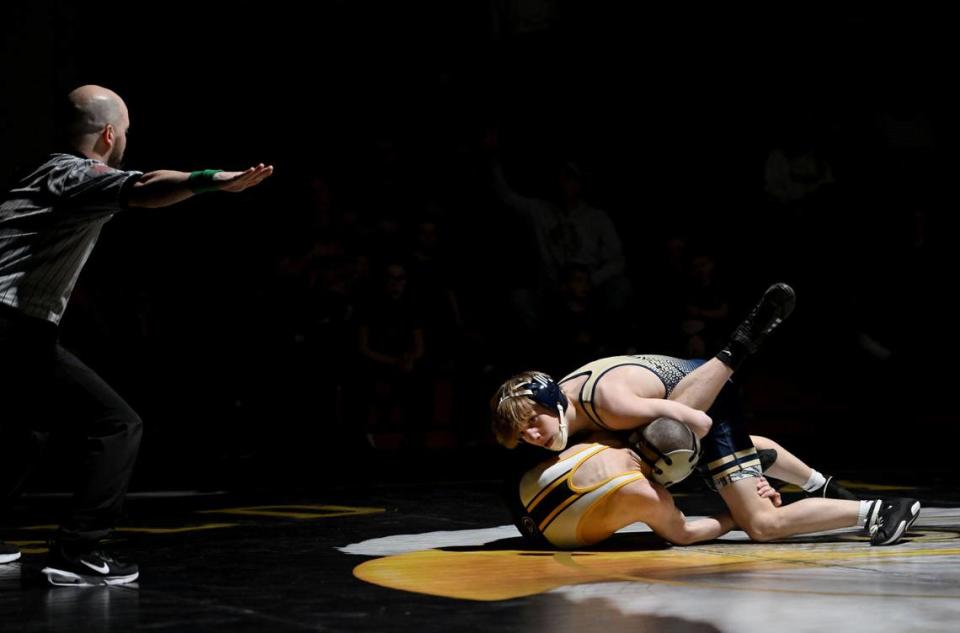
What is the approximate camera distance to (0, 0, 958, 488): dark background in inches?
311

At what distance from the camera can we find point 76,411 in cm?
387

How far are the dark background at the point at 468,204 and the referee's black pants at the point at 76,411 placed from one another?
2.96m

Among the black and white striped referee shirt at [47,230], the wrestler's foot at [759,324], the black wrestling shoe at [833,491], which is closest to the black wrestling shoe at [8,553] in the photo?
the black and white striped referee shirt at [47,230]

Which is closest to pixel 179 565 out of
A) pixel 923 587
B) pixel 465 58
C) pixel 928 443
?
pixel 923 587

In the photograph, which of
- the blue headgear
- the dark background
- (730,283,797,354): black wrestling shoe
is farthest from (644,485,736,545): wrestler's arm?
the dark background

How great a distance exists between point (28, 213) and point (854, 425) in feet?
21.5

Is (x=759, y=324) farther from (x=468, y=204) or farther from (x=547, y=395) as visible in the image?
(x=468, y=204)

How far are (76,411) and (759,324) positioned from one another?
7.03 feet

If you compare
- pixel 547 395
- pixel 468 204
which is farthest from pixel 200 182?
pixel 468 204

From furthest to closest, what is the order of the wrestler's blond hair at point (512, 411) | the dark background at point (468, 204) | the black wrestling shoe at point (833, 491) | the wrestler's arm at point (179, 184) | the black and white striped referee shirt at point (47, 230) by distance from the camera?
the dark background at point (468, 204) < the black wrestling shoe at point (833, 491) < the wrestler's blond hair at point (512, 411) < the black and white striped referee shirt at point (47, 230) < the wrestler's arm at point (179, 184)

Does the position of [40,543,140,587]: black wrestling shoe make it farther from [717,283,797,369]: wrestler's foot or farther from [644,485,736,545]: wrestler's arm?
[717,283,797,369]: wrestler's foot

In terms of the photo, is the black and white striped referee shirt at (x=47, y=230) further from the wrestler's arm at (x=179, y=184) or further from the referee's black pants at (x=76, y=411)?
the wrestler's arm at (x=179, y=184)

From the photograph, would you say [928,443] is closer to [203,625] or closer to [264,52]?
[264,52]

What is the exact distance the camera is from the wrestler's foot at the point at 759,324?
4.55 metres
